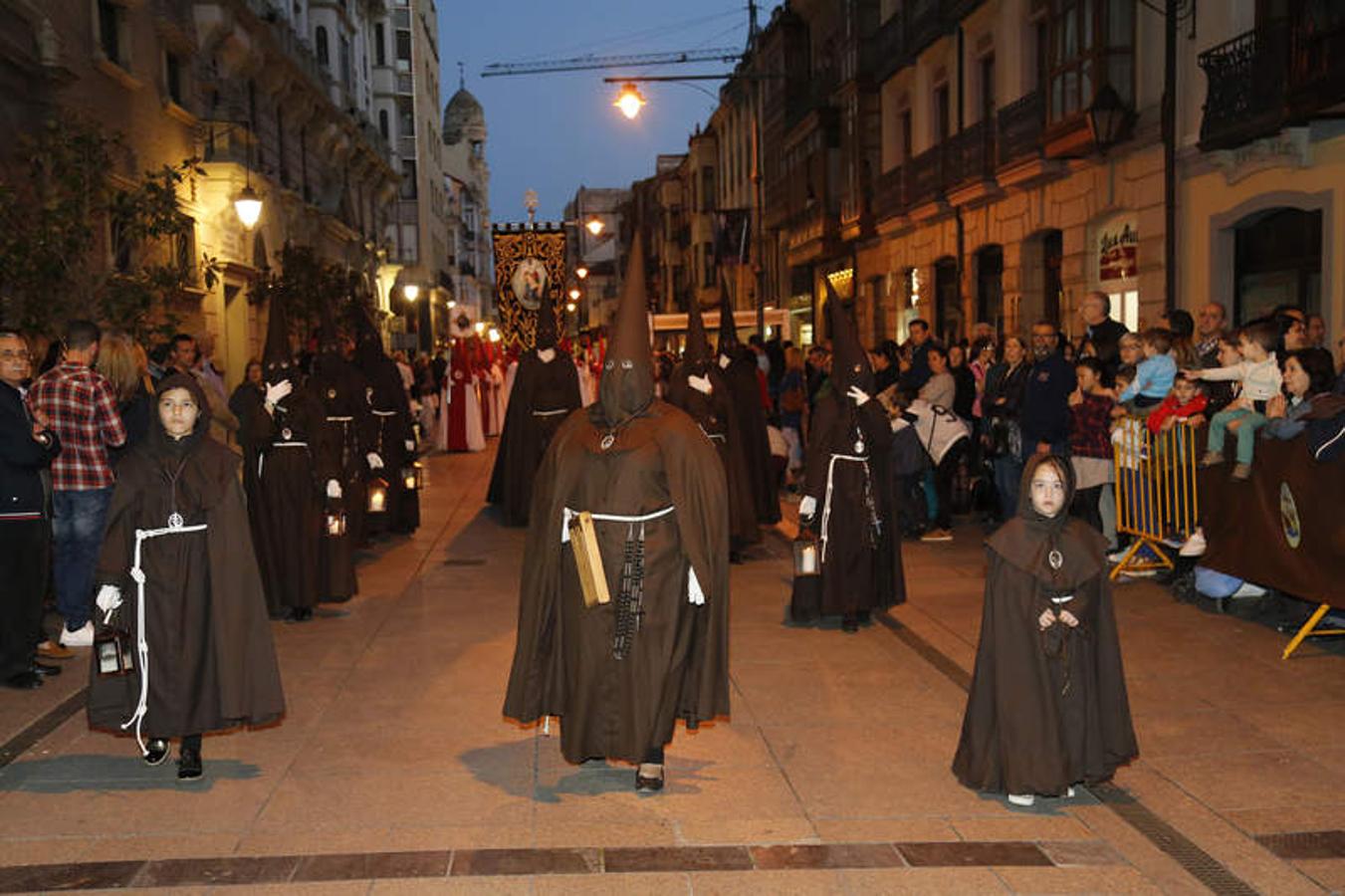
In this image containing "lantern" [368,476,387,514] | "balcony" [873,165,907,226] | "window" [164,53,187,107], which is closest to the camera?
"lantern" [368,476,387,514]

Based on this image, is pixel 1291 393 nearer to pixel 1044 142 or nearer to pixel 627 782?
pixel 627 782

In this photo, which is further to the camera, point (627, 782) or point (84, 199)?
point (84, 199)

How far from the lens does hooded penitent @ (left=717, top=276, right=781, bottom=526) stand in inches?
553

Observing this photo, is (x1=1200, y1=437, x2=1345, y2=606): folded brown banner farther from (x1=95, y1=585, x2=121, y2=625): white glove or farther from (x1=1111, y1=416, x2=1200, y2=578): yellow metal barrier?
(x1=95, y1=585, x2=121, y2=625): white glove

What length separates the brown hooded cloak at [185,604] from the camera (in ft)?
19.6

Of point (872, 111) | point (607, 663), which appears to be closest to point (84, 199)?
point (607, 663)

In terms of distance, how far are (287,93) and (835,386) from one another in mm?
25356

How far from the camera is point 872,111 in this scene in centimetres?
3138

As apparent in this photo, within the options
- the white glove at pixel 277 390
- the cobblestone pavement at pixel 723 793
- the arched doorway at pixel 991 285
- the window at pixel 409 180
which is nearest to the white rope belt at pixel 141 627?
the cobblestone pavement at pixel 723 793

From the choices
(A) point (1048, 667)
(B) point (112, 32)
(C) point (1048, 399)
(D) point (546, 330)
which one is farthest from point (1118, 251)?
(B) point (112, 32)

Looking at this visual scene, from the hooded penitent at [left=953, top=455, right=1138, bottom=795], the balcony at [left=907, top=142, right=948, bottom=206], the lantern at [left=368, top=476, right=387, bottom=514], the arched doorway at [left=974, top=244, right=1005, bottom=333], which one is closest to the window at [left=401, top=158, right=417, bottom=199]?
the balcony at [left=907, top=142, right=948, bottom=206]

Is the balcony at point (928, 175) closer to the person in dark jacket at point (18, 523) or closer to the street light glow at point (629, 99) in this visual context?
the street light glow at point (629, 99)

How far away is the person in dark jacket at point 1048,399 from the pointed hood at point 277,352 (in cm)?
613

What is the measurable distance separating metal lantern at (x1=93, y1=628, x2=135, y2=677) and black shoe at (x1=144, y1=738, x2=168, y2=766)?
0.54 metres
